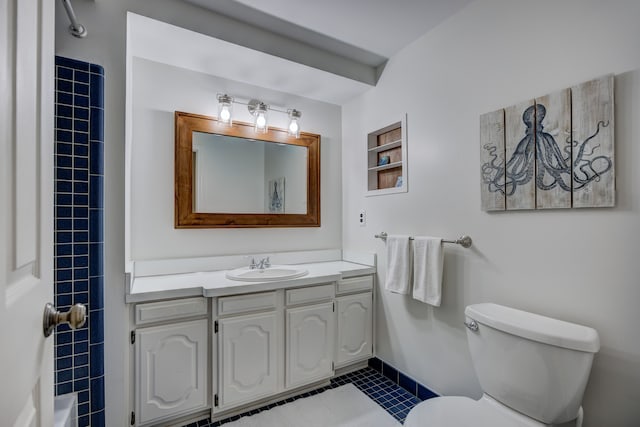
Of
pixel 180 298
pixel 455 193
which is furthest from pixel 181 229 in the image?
pixel 455 193

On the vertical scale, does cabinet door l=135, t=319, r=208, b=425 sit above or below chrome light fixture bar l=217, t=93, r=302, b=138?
below

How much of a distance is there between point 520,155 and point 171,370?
207 cm

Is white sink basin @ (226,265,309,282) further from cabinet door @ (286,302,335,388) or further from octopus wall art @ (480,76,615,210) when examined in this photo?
octopus wall art @ (480,76,615,210)

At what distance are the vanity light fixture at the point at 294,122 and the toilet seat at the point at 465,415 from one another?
199 cm

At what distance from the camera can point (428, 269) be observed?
71.2 inches

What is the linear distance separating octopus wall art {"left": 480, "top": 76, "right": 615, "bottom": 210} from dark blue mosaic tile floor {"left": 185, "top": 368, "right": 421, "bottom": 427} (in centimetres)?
134

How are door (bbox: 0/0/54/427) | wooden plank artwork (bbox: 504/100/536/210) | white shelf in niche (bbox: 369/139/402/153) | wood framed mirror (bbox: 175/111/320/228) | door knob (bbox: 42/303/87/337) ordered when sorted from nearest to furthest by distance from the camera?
door (bbox: 0/0/54/427) → door knob (bbox: 42/303/87/337) → wooden plank artwork (bbox: 504/100/536/210) → wood framed mirror (bbox: 175/111/320/228) → white shelf in niche (bbox: 369/139/402/153)

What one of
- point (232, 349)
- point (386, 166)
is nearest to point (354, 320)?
point (232, 349)

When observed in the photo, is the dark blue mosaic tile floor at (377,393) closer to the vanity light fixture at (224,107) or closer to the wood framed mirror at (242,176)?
the wood framed mirror at (242,176)

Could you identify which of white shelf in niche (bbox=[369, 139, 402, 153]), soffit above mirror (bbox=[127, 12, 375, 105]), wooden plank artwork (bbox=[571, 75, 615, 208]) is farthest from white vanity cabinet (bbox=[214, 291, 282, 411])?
wooden plank artwork (bbox=[571, 75, 615, 208])

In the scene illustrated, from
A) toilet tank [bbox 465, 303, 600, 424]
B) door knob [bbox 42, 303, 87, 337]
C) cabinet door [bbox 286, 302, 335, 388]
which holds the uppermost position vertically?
door knob [bbox 42, 303, 87, 337]

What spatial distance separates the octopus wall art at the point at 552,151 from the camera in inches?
45.4

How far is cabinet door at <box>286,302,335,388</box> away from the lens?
75.3 inches

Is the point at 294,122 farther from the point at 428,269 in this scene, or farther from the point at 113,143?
the point at 428,269
